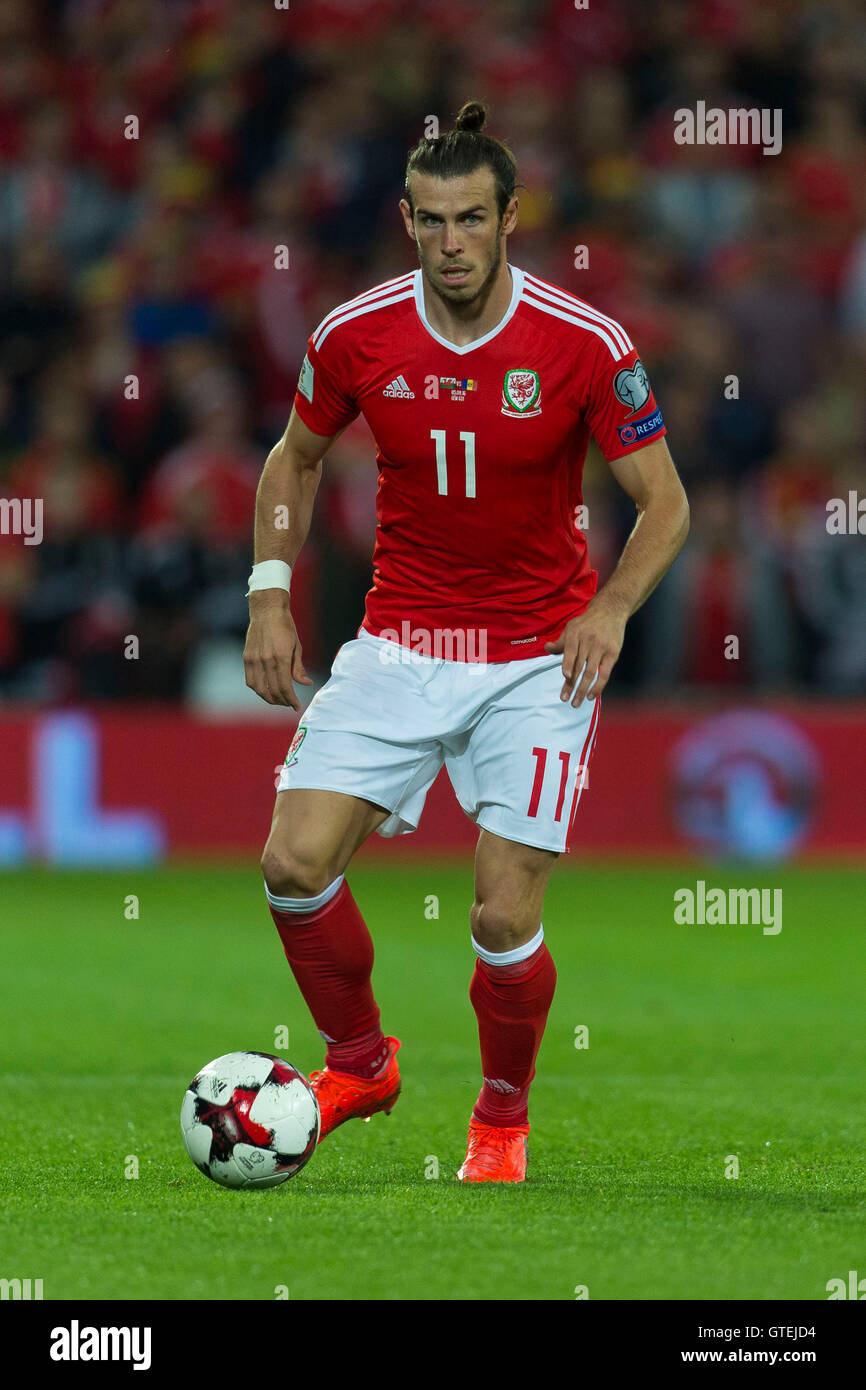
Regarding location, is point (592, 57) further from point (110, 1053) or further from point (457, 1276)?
point (457, 1276)

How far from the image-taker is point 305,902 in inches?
198

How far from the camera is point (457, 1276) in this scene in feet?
12.6

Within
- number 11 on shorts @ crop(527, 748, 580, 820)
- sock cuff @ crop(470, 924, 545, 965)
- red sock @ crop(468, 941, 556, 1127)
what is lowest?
red sock @ crop(468, 941, 556, 1127)

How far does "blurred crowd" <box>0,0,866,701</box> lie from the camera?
11.5 m

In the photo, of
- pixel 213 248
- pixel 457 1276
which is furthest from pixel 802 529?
pixel 457 1276

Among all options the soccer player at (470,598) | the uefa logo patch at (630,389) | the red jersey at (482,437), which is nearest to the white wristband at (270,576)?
the soccer player at (470,598)

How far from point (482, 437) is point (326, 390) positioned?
429 millimetres

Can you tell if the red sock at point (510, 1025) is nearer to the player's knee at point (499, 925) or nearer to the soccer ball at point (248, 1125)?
the player's knee at point (499, 925)

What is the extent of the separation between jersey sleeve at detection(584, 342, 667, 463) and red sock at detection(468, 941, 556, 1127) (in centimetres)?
121

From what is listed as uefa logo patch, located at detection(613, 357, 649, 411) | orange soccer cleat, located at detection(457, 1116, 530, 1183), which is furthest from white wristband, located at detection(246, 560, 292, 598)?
orange soccer cleat, located at detection(457, 1116, 530, 1183)

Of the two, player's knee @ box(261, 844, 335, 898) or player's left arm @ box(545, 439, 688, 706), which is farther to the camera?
player's knee @ box(261, 844, 335, 898)

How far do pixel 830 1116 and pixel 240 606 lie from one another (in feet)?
20.4

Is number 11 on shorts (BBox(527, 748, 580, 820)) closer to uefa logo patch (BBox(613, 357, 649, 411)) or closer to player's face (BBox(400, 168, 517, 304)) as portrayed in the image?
uefa logo patch (BBox(613, 357, 649, 411))

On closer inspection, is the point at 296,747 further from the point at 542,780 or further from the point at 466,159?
the point at 466,159
